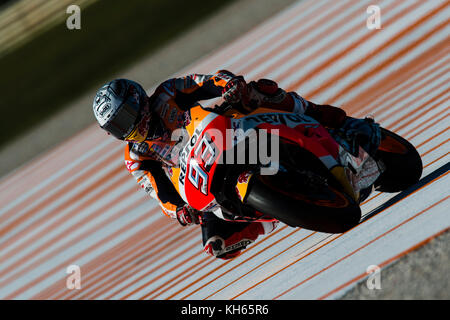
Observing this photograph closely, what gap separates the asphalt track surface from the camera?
4.43 meters

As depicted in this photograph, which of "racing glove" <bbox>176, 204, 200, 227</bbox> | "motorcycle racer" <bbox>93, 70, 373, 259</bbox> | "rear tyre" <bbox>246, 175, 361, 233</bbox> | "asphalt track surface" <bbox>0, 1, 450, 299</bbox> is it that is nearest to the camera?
"rear tyre" <bbox>246, 175, 361, 233</bbox>

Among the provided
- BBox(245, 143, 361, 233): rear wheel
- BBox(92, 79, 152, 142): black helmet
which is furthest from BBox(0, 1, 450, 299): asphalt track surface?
BBox(92, 79, 152, 142): black helmet

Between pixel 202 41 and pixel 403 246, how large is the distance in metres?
5.40

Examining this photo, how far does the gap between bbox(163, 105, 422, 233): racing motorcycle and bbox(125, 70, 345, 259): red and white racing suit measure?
18cm

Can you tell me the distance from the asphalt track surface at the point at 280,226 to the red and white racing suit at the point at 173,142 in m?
0.71

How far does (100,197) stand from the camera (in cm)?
722

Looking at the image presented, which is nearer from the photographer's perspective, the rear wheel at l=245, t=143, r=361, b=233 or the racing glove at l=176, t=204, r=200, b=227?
the rear wheel at l=245, t=143, r=361, b=233

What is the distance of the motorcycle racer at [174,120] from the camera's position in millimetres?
4051

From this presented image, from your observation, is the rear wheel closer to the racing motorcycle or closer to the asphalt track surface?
the racing motorcycle

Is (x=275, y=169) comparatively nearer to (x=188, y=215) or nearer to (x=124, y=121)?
(x=188, y=215)

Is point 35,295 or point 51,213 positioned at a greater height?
point 51,213

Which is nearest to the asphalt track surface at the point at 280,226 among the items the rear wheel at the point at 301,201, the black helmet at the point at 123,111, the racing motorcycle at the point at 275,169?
the racing motorcycle at the point at 275,169
